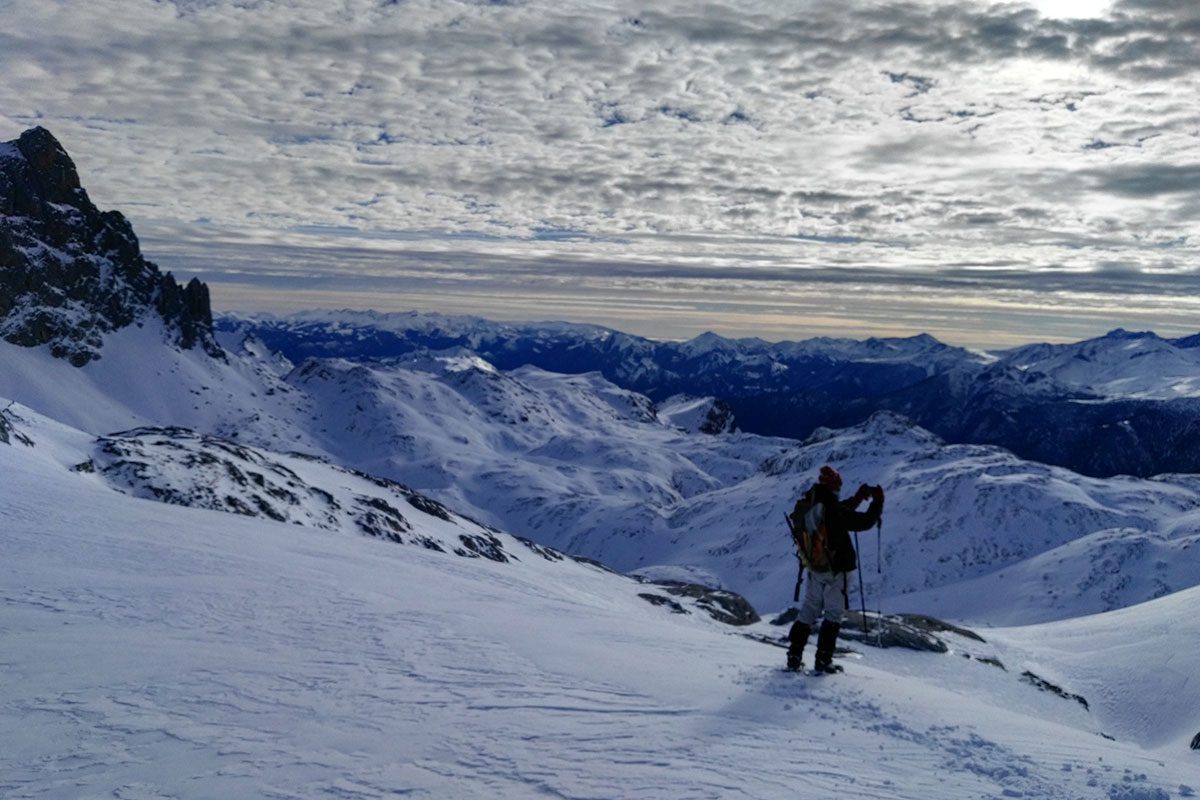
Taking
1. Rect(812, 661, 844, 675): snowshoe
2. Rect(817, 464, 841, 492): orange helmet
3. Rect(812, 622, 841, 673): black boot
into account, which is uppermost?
Rect(817, 464, 841, 492): orange helmet

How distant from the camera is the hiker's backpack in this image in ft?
38.8

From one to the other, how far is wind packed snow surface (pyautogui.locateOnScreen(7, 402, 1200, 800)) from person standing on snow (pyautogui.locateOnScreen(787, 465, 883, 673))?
2.17 feet

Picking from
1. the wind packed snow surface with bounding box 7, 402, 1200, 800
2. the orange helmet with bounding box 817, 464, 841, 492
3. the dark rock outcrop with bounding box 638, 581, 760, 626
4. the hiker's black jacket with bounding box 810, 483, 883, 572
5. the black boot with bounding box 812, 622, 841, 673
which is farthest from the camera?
the dark rock outcrop with bounding box 638, 581, 760, 626

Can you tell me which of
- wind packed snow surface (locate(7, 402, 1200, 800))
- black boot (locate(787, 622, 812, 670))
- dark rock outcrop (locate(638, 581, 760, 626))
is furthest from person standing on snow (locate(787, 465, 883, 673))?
dark rock outcrop (locate(638, 581, 760, 626))

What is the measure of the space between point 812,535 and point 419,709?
6477 mm

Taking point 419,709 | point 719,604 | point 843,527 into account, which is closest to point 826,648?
point 843,527

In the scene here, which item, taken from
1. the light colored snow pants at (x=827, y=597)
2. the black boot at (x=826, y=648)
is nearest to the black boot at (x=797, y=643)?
the light colored snow pants at (x=827, y=597)

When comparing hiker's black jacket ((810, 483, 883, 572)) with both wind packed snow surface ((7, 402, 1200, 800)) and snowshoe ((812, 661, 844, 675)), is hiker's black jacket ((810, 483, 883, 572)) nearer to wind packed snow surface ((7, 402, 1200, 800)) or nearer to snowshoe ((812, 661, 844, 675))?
snowshoe ((812, 661, 844, 675))

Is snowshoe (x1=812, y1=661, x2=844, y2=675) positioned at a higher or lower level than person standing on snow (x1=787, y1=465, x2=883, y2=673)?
lower

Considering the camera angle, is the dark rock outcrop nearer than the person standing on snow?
No

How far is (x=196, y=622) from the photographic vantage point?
1141cm

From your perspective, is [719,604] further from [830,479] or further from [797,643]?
[830,479]

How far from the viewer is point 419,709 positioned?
27.7 feet

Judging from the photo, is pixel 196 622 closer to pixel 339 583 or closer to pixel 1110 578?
pixel 339 583
